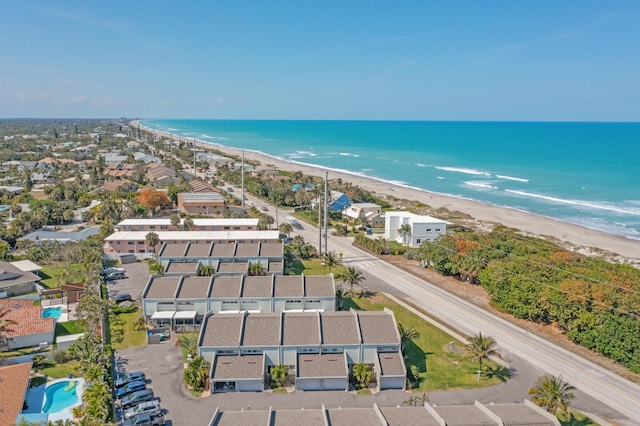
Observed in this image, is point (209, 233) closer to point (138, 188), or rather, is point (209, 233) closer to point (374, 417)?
point (374, 417)

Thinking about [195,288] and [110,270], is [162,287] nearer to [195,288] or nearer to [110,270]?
[195,288]

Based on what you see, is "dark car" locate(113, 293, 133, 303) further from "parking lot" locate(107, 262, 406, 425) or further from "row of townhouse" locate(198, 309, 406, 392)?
"row of townhouse" locate(198, 309, 406, 392)

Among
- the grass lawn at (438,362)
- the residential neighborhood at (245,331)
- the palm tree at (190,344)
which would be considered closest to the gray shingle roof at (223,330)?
the residential neighborhood at (245,331)

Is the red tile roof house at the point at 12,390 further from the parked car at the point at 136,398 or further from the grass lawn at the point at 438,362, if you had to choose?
the grass lawn at the point at 438,362

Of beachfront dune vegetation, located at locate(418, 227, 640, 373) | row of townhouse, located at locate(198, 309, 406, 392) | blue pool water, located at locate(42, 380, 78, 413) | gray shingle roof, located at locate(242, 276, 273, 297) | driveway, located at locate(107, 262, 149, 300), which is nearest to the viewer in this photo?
blue pool water, located at locate(42, 380, 78, 413)

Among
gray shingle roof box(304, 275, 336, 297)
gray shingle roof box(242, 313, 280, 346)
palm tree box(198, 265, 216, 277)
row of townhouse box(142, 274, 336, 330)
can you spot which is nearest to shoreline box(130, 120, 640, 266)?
gray shingle roof box(304, 275, 336, 297)
